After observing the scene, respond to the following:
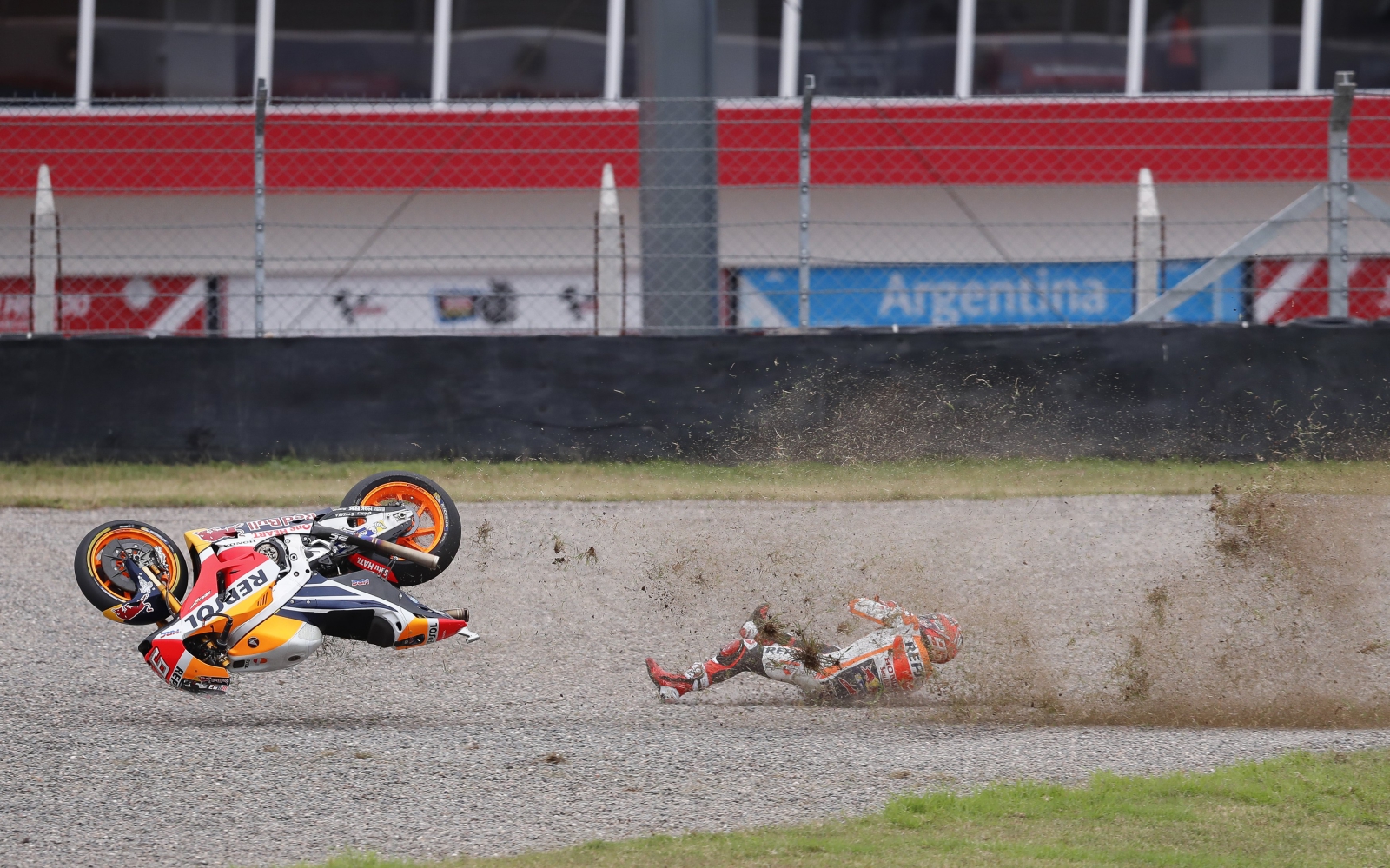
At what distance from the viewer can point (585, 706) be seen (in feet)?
19.6

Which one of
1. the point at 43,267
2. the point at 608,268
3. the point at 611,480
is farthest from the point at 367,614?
the point at 43,267

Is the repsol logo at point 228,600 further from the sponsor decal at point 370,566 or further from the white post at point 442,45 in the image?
the white post at point 442,45

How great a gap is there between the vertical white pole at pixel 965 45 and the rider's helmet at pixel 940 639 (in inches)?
443

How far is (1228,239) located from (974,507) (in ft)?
27.0

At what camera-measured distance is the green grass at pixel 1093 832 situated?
4.02m

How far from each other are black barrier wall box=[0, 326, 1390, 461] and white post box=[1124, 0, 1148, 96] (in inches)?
299

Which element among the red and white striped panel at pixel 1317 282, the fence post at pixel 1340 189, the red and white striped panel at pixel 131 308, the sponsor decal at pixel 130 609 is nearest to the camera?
the sponsor decal at pixel 130 609

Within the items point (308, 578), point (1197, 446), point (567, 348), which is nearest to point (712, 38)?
point (567, 348)

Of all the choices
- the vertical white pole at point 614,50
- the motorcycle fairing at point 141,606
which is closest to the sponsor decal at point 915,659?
the motorcycle fairing at point 141,606

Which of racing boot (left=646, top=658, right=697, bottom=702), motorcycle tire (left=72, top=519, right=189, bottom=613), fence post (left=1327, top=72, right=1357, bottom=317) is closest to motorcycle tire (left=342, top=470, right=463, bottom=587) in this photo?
motorcycle tire (left=72, top=519, right=189, bottom=613)

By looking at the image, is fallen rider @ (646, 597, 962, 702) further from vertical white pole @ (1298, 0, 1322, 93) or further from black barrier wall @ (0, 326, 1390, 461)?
vertical white pole @ (1298, 0, 1322, 93)

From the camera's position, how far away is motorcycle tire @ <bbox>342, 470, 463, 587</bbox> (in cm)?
593

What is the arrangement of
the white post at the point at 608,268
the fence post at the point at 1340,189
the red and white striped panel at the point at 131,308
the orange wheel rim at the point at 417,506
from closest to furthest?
the orange wheel rim at the point at 417,506 < the fence post at the point at 1340,189 < the white post at the point at 608,268 < the red and white striped panel at the point at 131,308

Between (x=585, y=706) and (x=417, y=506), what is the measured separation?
1.07 meters
